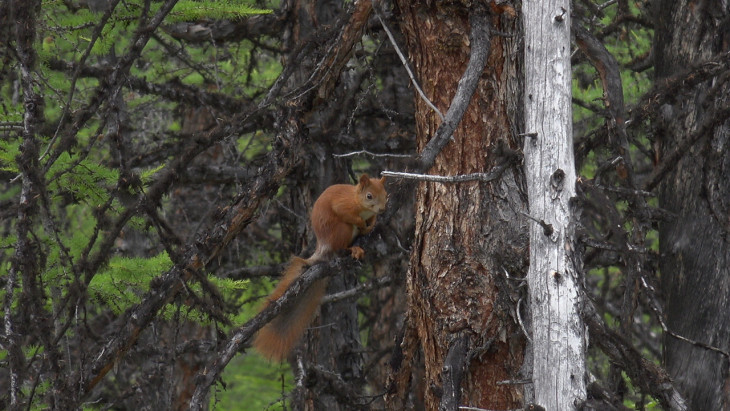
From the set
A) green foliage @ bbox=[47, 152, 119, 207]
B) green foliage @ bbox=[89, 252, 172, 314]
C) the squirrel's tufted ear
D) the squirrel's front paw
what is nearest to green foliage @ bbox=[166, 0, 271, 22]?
green foliage @ bbox=[47, 152, 119, 207]

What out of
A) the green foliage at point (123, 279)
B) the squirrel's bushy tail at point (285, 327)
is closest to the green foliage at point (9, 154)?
the green foliage at point (123, 279)

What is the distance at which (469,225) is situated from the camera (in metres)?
3.86

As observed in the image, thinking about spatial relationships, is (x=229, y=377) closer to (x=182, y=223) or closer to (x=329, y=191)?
(x=182, y=223)

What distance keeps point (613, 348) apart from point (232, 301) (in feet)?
16.3

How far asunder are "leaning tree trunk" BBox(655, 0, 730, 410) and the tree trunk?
2344 millimetres

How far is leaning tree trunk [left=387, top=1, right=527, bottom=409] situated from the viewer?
12.4 ft

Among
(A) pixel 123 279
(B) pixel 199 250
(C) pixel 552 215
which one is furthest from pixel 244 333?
(C) pixel 552 215

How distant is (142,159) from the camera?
255 inches

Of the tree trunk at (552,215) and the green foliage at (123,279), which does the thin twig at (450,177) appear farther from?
the green foliage at (123,279)

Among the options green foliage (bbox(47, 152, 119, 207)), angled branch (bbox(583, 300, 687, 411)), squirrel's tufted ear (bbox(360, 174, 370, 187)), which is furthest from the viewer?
squirrel's tufted ear (bbox(360, 174, 370, 187))

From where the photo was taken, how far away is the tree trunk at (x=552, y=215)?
2.77m

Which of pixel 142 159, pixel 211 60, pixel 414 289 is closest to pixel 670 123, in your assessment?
pixel 414 289

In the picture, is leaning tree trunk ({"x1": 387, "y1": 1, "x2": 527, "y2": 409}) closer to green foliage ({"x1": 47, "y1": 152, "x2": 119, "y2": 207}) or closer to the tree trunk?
the tree trunk

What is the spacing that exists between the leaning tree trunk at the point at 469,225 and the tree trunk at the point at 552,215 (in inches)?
30.8
